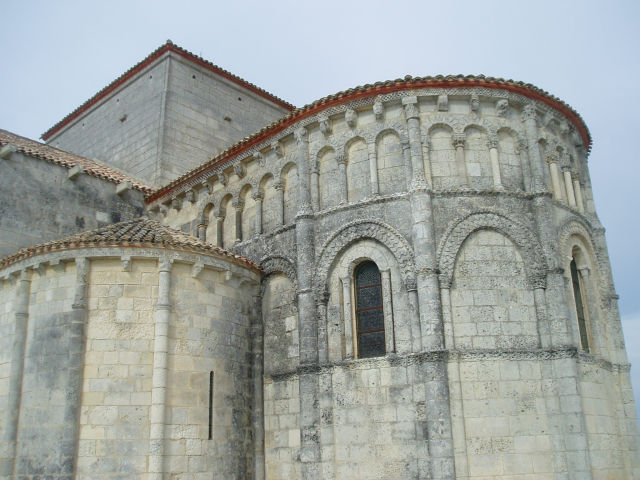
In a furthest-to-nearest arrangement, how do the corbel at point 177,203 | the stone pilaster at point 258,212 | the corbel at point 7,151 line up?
1. the corbel at point 177,203
2. the corbel at point 7,151
3. the stone pilaster at point 258,212

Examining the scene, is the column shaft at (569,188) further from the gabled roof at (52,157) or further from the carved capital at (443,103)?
the gabled roof at (52,157)

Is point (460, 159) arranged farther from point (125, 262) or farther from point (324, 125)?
point (125, 262)

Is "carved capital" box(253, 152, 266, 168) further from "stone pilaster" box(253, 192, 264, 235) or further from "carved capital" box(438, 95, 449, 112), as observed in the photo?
"carved capital" box(438, 95, 449, 112)

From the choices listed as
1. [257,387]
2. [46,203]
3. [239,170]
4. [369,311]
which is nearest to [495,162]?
[369,311]

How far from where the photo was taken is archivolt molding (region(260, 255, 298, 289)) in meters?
13.4

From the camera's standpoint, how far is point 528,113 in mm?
13000

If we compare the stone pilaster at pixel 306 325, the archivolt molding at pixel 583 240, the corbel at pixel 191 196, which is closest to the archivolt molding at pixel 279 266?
the stone pilaster at pixel 306 325

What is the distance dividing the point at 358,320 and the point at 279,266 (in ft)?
7.74

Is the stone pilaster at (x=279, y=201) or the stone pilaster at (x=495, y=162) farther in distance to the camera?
the stone pilaster at (x=279, y=201)

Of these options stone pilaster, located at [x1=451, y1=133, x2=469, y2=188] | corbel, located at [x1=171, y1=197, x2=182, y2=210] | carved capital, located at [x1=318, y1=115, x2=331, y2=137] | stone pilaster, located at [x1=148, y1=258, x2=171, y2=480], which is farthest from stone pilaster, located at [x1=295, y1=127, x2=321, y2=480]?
corbel, located at [x1=171, y1=197, x2=182, y2=210]

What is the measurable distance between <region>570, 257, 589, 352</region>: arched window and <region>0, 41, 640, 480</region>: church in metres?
0.05

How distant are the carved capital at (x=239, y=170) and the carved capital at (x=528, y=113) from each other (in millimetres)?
6641

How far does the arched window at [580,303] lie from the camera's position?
494 inches

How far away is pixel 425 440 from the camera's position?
1082 cm
